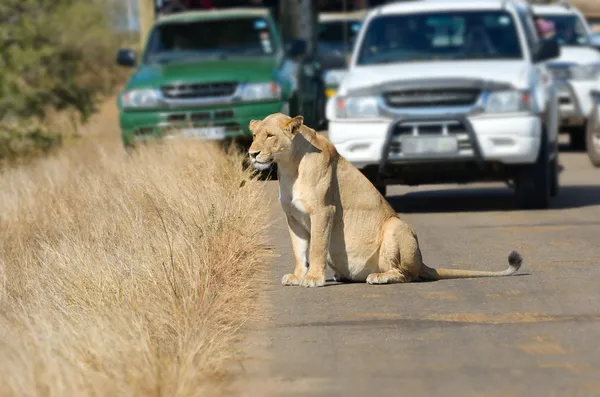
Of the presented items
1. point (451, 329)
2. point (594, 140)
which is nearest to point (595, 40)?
point (594, 140)

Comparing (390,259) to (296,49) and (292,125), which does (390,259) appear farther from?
(296,49)

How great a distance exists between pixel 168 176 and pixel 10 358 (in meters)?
6.75

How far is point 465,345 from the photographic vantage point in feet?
23.1

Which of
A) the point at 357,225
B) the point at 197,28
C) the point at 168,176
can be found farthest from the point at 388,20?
the point at 357,225

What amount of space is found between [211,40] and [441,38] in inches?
186

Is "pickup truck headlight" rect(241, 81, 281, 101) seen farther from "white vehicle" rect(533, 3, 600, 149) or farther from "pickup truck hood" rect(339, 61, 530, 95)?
"white vehicle" rect(533, 3, 600, 149)

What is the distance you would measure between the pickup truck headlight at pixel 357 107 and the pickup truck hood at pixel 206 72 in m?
3.41

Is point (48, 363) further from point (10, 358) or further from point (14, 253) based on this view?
point (14, 253)

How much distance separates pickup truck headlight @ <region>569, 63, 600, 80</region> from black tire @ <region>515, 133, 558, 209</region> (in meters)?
7.47

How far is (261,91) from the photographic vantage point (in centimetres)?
1644

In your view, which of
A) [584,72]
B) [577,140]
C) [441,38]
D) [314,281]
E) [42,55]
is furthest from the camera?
[42,55]

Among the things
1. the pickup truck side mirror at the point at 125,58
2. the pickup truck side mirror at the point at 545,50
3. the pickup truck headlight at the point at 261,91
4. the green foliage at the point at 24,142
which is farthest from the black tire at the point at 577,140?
the pickup truck side mirror at the point at 545,50

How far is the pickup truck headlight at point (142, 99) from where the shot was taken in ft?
54.6

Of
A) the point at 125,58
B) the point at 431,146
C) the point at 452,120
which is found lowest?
the point at 125,58
